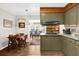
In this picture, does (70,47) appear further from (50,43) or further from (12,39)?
(12,39)

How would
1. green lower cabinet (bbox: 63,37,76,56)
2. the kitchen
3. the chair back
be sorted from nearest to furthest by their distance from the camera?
green lower cabinet (bbox: 63,37,76,56) < the kitchen < the chair back

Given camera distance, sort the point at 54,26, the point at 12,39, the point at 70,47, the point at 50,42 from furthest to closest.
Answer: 1. the point at 12,39
2. the point at 54,26
3. the point at 50,42
4. the point at 70,47

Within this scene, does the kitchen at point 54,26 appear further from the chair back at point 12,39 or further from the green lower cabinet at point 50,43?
the chair back at point 12,39

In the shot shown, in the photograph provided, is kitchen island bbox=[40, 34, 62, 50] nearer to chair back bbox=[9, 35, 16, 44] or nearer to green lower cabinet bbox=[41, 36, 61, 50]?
green lower cabinet bbox=[41, 36, 61, 50]

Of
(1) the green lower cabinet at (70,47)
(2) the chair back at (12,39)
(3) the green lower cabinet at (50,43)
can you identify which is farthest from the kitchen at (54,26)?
(2) the chair back at (12,39)

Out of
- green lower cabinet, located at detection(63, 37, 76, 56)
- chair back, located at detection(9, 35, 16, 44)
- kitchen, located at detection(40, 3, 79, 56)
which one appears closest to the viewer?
green lower cabinet, located at detection(63, 37, 76, 56)

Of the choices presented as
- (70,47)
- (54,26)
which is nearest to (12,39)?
(54,26)

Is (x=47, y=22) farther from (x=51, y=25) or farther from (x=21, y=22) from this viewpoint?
(x=21, y=22)

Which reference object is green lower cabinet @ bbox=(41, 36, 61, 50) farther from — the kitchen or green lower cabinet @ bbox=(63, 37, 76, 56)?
green lower cabinet @ bbox=(63, 37, 76, 56)

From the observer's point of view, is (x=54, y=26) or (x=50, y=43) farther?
(x=54, y=26)

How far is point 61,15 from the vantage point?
6.87 metres

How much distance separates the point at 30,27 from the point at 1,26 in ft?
16.6

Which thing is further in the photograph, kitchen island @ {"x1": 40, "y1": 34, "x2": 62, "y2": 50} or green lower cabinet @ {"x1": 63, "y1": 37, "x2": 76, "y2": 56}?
kitchen island @ {"x1": 40, "y1": 34, "x2": 62, "y2": 50}

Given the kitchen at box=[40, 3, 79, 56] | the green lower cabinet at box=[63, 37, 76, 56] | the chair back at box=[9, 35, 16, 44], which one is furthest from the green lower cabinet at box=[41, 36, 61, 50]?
the chair back at box=[9, 35, 16, 44]
